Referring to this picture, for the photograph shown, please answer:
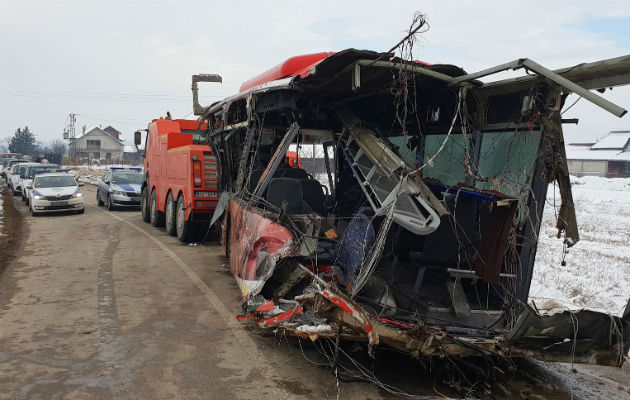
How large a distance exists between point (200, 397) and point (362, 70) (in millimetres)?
3957

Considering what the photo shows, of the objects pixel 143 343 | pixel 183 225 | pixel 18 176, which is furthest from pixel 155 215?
pixel 18 176

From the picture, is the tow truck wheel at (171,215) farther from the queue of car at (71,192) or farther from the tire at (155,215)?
the queue of car at (71,192)

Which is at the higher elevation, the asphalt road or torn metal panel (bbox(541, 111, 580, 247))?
torn metal panel (bbox(541, 111, 580, 247))

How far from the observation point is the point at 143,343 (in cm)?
518

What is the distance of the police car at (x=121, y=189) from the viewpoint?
17141mm

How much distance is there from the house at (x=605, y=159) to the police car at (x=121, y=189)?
2275 inches

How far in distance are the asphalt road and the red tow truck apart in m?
1.84

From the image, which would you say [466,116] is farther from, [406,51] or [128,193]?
[128,193]

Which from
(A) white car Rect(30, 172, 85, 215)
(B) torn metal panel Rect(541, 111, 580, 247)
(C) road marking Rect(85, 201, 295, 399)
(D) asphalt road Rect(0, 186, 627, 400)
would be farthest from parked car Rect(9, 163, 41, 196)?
(B) torn metal panel Rect(541, 111, 580, 247)

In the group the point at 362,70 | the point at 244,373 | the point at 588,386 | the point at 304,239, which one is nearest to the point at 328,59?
the point at 362,70

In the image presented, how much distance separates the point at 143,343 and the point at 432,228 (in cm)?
345

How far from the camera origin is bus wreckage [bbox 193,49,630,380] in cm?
425

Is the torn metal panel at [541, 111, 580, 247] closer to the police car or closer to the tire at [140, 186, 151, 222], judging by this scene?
the tire at [140, 186, 151, 222]

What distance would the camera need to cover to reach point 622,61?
14.2 ft
